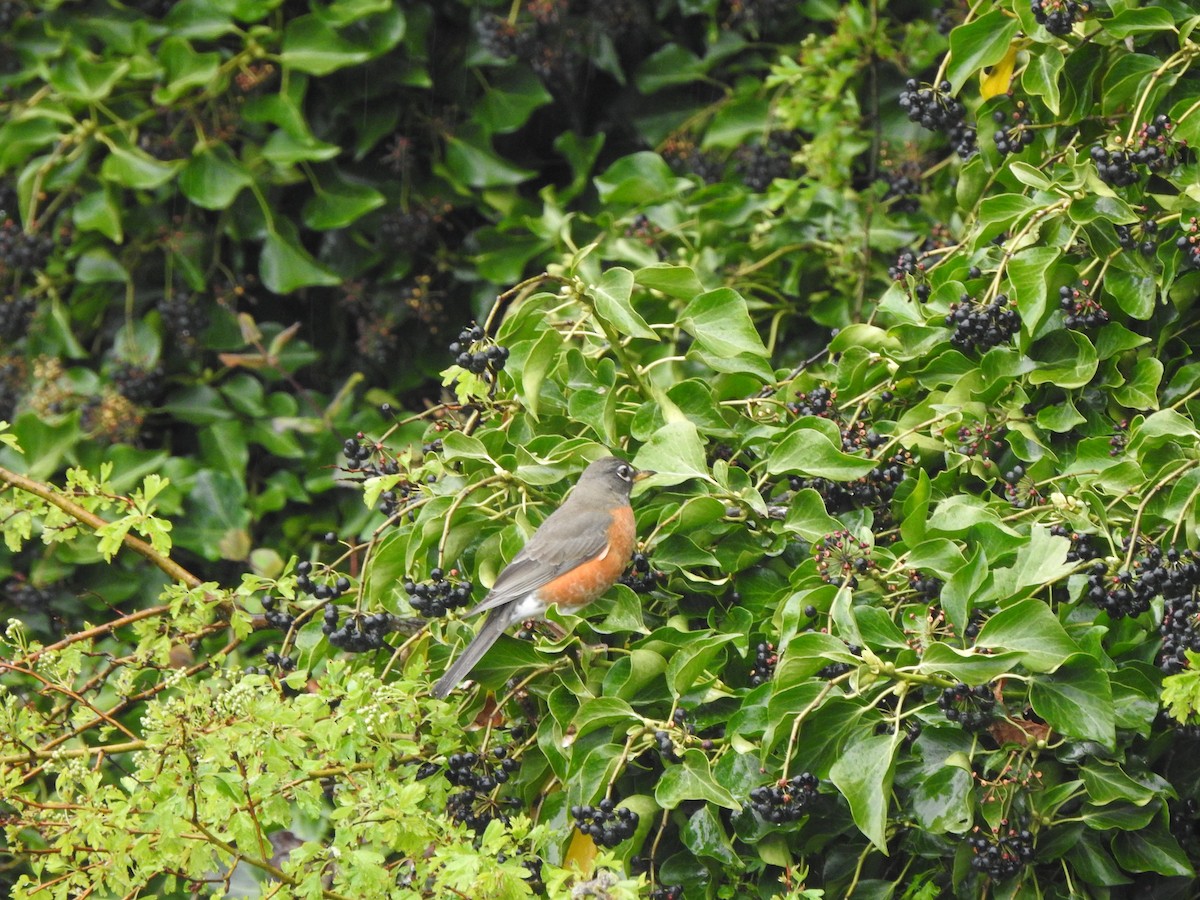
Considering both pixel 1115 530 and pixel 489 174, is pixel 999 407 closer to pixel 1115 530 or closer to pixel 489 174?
pixel 1115 530

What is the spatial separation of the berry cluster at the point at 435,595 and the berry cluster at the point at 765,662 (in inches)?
26.1

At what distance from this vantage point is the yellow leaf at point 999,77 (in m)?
3.19

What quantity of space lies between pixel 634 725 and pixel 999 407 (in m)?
1.09

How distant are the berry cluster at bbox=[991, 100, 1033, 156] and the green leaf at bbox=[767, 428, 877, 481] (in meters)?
0.94

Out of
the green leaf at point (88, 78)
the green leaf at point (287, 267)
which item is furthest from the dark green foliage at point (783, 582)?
the green leaf at point (88, 78)

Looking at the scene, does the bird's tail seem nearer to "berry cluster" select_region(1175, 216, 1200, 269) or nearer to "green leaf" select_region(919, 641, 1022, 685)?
"green leaf" select_region(919, 641, 1022, 685)

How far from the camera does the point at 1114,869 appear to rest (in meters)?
2.49

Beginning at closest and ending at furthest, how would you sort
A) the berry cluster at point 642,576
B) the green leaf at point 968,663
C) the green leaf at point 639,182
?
1. the green leaf at point 968,663
2. the berry cluster at point 642,576
3. the green leaf at point 639,182

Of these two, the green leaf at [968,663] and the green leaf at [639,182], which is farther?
the green leaf at [639,182]

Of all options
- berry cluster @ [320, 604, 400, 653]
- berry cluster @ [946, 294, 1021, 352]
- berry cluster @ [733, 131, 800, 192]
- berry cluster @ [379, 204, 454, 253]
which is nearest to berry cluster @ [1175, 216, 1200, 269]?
berry cluster @ [946, 294, 1021, 352]

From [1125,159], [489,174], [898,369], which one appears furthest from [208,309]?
[1125,159]

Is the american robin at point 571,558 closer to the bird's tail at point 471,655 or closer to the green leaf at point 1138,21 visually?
the bird's tail at point 471,655

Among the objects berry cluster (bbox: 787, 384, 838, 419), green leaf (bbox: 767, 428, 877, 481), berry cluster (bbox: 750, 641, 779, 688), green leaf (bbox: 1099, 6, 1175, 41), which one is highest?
green leaf (bbox: 1099, 6, 1175, 41)

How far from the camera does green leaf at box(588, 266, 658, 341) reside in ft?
9.25
